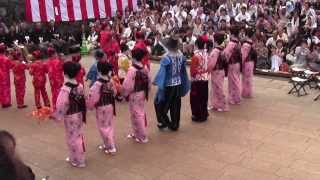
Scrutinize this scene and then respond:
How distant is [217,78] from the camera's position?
28.4 feet

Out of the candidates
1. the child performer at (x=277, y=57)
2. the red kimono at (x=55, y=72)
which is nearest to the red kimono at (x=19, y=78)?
the red kimono at (x=55, y=72)

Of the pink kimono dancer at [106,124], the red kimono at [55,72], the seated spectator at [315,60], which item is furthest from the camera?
the seated spectator at [315,60]

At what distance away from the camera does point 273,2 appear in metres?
14.9

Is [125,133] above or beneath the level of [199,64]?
beneath

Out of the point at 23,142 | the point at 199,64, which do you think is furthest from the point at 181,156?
the point at 23,142

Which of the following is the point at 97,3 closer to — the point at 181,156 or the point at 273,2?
the point at 273,2

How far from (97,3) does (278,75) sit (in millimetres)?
7084

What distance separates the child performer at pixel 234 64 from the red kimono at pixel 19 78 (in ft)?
11.9

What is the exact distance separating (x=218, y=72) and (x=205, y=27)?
5.05 m

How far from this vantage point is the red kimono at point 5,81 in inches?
371

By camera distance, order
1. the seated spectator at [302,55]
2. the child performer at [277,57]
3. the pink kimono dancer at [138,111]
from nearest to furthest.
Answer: the pink kimono dancer at [138,111], the seated spectator at [302,55], the child performer at [277,57]

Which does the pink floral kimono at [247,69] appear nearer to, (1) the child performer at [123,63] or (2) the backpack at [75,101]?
(1) the child performer at [123,63]

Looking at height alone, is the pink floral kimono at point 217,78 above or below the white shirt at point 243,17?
below

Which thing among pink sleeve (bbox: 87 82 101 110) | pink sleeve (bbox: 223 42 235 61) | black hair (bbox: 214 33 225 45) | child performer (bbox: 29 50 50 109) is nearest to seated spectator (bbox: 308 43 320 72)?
pink sleeve (bbox: 223 42 235 61)
